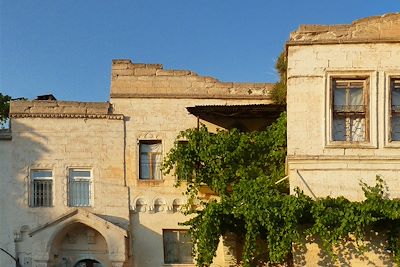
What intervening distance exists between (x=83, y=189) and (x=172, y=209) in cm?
281

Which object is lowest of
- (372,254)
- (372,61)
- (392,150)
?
(372,254)

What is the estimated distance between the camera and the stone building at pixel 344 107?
14.2m

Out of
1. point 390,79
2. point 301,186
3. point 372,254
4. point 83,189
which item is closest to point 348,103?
point 390,79

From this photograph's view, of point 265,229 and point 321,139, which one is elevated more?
point 321,139

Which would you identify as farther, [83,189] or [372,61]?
[83,189]

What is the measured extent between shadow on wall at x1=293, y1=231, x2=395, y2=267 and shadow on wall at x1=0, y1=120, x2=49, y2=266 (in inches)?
377

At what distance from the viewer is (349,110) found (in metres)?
14.6

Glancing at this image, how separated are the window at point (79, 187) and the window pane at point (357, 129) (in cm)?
913

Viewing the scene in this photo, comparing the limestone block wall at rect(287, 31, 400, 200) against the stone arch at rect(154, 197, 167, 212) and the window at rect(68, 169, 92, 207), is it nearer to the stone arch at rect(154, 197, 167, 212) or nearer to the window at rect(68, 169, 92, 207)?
the stone arch at rect(154, 197, 167, 212)

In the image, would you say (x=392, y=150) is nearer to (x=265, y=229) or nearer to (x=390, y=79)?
(x=390, y=79)

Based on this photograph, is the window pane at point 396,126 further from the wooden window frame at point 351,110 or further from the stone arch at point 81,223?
the stone arch at point 81,223

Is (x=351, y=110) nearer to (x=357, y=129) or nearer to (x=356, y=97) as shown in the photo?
Result: (x=356, y=97)

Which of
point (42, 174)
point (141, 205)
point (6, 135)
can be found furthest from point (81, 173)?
point (6, 135)

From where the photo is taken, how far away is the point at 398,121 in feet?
47.5
